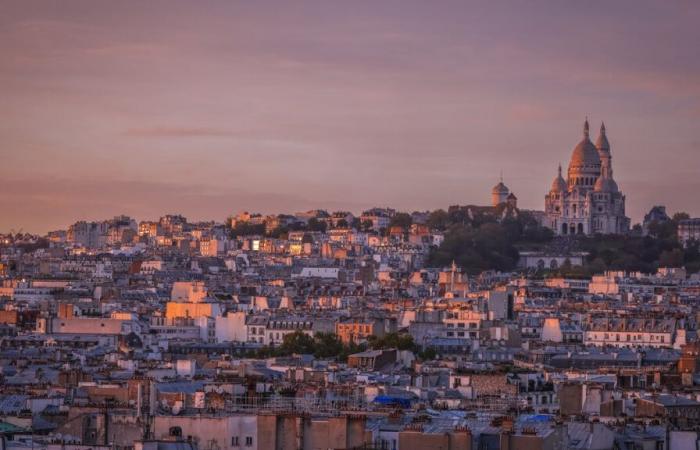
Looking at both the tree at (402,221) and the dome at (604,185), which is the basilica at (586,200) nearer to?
the dome at (604,185)

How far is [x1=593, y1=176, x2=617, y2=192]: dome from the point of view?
186m

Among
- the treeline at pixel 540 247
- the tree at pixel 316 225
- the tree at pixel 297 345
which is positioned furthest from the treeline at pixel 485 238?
the tree at pixel 297 345

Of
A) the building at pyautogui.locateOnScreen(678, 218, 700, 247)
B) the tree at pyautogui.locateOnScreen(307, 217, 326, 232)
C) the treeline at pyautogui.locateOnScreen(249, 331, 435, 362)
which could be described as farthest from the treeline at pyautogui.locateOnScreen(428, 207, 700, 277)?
the treeline at pyautogui.locateOnScreen(249, 331, 435, 362)

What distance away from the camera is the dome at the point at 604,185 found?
186375mm

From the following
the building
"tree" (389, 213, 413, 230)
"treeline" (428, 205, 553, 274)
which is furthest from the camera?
"tree" (389, 213, 413, 230)

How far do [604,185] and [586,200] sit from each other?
259 centimetres

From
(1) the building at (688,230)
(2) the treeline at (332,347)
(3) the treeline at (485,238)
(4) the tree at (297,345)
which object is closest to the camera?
(2) the treeline at (332,347)

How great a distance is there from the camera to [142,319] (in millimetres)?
86375

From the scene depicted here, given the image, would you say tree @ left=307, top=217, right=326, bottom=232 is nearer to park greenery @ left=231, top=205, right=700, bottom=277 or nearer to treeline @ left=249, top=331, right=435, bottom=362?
park greenery @ left=231, top=205, right=700, bottom=277

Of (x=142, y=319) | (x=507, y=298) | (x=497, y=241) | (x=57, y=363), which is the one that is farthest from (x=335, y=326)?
(x=497, y=241)

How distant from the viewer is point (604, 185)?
187000 millimetres

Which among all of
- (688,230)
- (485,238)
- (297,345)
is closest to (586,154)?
(688,230)

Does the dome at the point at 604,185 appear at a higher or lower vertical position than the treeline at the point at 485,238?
higher

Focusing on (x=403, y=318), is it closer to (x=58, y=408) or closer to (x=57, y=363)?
(x=57, y=363)
